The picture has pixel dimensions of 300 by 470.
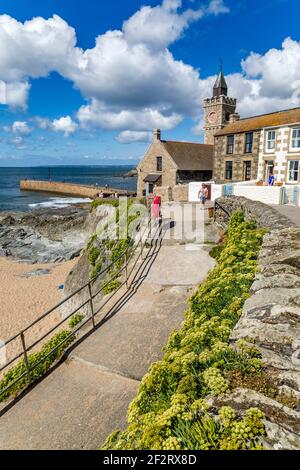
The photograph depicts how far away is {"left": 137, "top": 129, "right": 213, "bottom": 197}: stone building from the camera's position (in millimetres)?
33312

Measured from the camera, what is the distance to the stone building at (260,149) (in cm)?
2188

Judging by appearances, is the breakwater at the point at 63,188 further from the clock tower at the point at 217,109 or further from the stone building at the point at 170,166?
the stone building at the point at 170,166

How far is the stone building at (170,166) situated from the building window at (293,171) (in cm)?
1306

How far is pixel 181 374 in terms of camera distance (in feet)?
11.4

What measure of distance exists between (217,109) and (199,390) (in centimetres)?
4873

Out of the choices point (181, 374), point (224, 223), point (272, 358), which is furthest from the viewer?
point (224, 223)

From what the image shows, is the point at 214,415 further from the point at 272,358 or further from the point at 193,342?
the point at 193,342

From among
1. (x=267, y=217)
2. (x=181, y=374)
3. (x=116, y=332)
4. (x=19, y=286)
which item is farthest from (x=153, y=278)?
(x=19, y=286)

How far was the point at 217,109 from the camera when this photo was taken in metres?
45.6

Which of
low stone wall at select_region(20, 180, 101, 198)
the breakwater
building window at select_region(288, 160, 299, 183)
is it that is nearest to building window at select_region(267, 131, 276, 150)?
building window at select_region(288, 160, 299, 183)

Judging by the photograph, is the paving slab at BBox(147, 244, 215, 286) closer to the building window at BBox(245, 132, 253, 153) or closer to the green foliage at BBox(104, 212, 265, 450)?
the green foliage at BBox(104, 212, 265, 450)

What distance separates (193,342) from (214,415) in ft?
5.42

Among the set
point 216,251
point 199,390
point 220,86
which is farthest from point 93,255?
point 220,86

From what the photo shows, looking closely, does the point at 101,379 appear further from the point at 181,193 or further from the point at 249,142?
the point at 249,142
